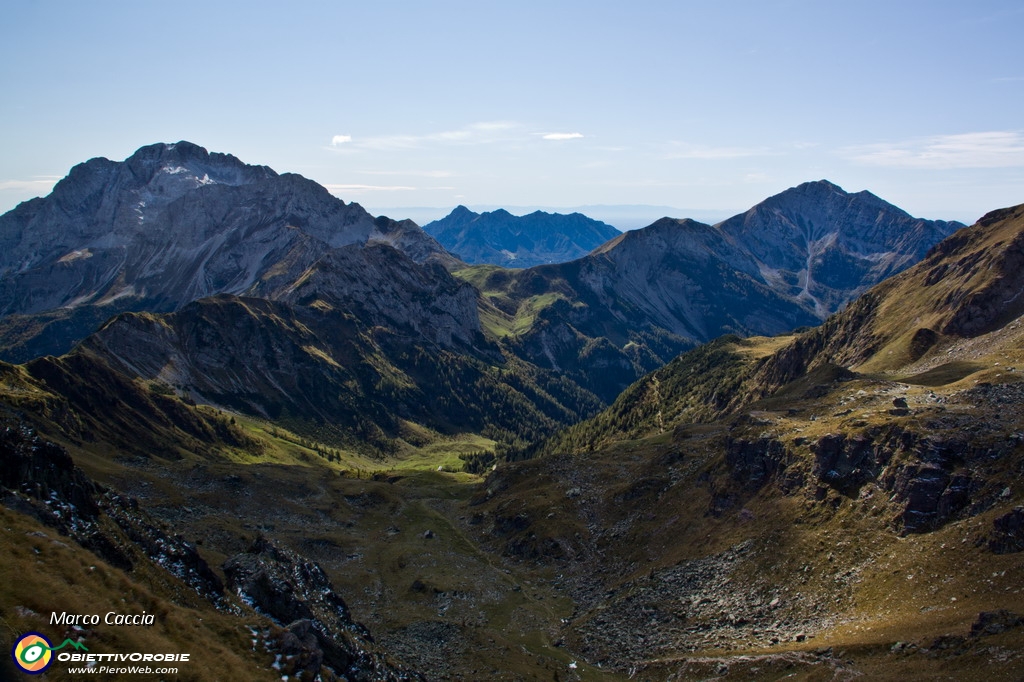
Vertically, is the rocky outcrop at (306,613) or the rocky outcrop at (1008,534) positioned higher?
the rocky outcrop at (1008,534)

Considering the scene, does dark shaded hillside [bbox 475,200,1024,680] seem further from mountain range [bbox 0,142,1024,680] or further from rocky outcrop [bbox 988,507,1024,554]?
mountain range [bbox 0,142,1024,680]

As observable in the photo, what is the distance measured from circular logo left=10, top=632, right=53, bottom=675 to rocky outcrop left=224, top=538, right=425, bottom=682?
18412 millimetres

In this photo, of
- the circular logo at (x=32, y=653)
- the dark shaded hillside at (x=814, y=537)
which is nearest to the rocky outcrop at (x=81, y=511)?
the circular logo at (x=32, y=653)

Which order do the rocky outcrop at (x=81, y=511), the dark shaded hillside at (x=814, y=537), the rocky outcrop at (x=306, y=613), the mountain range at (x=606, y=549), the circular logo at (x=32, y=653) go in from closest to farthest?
the circular logo at (x=32, y=653) → the rocky outcrop at (x=81, y=511) → the mountain range at (x=606, y=549) → the rocky outcrop at (x=306, y=613) → the dark shaded hillside at (x=814, y=537)

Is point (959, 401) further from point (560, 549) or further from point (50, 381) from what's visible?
point (50, 381)

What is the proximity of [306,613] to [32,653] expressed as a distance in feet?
90.8

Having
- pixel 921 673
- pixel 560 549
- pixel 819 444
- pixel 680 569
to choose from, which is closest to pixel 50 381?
pixel 560 549

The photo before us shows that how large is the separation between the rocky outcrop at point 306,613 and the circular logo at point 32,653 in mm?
18412

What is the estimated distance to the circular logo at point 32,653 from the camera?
33.1 meters

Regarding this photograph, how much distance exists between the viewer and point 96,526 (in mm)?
48844

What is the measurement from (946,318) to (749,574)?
5094 inches

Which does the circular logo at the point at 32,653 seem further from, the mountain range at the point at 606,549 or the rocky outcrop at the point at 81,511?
the rocky outcrop at the point at 81,511

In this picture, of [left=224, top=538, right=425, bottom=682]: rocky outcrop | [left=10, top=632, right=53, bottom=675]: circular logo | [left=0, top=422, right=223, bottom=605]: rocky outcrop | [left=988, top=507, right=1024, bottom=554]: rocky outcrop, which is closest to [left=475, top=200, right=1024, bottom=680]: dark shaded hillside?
[left=988, top=507, right=1024, bottom=554]: rocky outcrop

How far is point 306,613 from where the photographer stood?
59.4 meters
